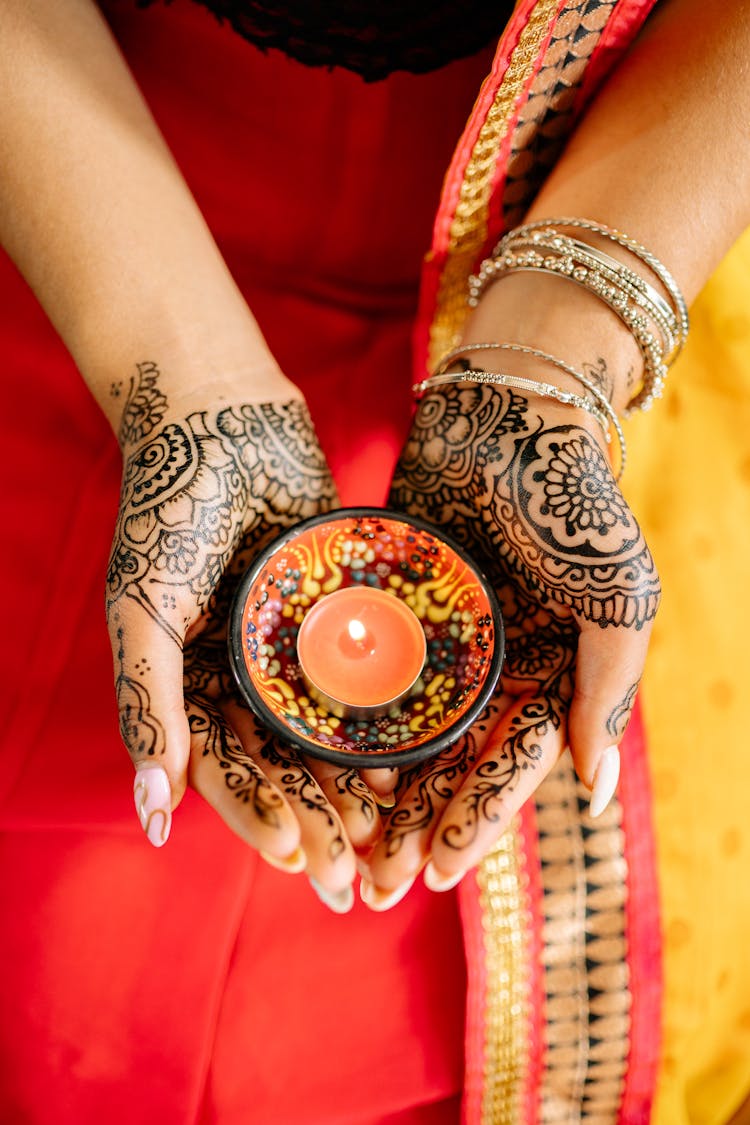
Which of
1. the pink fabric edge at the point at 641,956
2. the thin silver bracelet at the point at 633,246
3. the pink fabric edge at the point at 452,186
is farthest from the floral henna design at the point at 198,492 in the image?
the pink fabric edge at the point at 641,956

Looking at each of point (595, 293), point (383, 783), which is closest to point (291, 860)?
point (383, 783)

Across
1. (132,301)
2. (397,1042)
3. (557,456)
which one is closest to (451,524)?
(557,456)

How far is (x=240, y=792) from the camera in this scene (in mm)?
606

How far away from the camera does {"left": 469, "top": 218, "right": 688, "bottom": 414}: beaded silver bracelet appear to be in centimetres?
84

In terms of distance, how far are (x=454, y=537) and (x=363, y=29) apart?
1.77ft

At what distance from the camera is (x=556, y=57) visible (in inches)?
32.4

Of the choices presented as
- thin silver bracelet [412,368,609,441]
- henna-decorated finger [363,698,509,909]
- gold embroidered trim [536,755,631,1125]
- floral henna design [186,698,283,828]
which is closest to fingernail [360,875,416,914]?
henna-decorated finger [363,698,509,909]

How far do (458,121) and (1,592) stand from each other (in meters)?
0.74

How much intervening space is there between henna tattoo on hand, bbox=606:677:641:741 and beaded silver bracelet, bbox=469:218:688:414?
0.38 metres

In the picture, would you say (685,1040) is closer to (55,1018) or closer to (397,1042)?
(397,1042)

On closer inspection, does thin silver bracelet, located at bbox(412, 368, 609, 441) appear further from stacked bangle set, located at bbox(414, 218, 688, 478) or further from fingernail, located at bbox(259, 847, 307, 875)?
fingernail, located at bbox(259, 847, 307, 875)

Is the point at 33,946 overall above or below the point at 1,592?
below

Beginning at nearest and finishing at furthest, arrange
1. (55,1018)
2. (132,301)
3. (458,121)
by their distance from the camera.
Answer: (55,1018), (132,301), (458,121)

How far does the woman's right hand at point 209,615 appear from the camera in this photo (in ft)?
2.02
